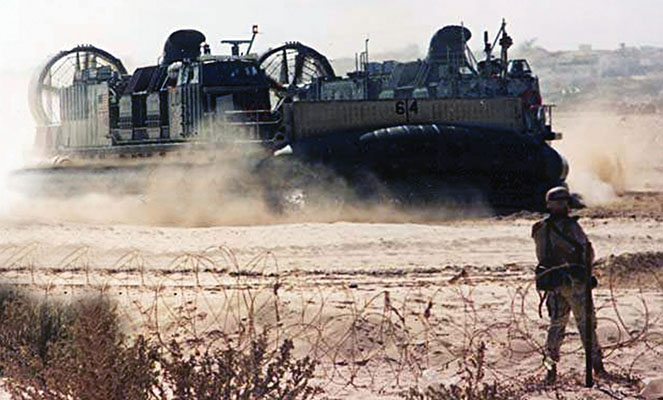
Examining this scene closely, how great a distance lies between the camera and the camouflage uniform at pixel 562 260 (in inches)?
264

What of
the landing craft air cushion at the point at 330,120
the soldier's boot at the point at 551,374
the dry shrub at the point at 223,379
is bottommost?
the soldier's boot at the point at 551,374

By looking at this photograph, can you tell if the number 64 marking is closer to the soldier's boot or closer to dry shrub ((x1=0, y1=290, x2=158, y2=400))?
the soldier's boot

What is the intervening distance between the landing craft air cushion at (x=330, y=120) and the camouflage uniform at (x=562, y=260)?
8.25 meters

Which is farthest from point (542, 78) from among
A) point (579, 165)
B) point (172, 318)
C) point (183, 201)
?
point (172, 318)

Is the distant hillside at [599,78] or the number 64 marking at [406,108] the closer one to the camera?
the number 64 marking at [406,108]

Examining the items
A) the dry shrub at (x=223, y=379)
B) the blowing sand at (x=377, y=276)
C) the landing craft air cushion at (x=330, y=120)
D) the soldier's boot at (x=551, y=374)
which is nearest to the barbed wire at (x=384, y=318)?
the blowing sand at (x=377, y=276)

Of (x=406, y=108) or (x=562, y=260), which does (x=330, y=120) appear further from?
(x=562, y=260)

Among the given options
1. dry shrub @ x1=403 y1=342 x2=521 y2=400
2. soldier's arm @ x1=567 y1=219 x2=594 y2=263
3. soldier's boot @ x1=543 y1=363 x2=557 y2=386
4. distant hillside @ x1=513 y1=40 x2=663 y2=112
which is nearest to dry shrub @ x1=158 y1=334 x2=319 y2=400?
dry shrub @ x1=403 y1=342 x2=521 y2=400

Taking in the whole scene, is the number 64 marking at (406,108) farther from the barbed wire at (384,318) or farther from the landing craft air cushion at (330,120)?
the barbed wire at (384,318)

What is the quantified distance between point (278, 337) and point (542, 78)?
94780 mm

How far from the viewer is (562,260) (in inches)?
265

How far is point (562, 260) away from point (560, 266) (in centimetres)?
5

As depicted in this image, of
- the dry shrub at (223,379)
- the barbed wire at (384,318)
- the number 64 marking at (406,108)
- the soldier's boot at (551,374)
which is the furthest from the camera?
the number 64 marking at (406,108)

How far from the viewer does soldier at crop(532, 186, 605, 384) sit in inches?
263
